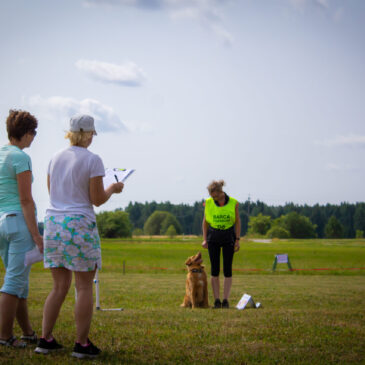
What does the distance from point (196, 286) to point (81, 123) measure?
486 centimetres

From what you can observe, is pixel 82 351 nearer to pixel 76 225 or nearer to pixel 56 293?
pixel 56 293

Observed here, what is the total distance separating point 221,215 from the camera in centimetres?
879

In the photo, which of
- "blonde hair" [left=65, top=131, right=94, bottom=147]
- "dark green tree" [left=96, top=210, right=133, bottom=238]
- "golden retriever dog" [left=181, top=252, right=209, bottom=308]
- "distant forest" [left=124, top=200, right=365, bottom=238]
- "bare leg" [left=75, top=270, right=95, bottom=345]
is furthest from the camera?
"distant forest" [left=124, top=200, right=365, bottom=238]

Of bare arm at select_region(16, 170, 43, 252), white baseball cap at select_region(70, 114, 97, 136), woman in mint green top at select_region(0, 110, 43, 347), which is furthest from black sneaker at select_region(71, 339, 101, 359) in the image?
white baseball cap at select_region(70, 114, 97, 136)

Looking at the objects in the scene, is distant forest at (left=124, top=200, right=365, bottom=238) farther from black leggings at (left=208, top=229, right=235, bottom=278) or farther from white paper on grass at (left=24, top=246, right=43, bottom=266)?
white paper on grass at (left=24, top=246, right=43, bottom=266)

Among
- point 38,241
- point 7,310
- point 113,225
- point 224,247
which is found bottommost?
point 113,225

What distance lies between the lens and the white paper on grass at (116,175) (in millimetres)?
5699

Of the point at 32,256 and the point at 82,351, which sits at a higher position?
the point at 32,256

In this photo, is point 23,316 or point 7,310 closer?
point 7,310

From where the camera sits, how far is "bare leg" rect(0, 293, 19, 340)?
4.75 m

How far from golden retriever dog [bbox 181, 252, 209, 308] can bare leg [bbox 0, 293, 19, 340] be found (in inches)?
169

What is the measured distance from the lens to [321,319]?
6723 mm

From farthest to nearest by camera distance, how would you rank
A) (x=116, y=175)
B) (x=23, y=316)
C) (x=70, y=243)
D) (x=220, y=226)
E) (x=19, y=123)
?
(x=220, y=226) < (x=116, y=175) < (x=23, y=316) < (x=19, y=123) < (x=70, y=243)

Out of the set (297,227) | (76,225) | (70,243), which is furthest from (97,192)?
(297,227)
